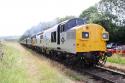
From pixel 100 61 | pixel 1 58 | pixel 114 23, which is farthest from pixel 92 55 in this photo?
pixel 114 23

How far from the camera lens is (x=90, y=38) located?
63.0 ft

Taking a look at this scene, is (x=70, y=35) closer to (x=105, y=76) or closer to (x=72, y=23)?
(x=72, y=23)

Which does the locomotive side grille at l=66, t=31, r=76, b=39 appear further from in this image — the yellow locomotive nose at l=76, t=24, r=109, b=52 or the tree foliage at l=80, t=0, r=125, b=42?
the tree foliage at l=80, t=0, r=125, b=42

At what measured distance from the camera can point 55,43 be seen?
24453 mm

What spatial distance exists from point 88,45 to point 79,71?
4.96 ft

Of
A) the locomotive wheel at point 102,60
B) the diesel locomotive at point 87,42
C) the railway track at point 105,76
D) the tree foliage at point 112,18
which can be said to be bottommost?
the railway track at point 105,76

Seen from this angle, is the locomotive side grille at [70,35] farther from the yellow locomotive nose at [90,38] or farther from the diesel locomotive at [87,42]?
the yellow locomotive nose at [90,38]

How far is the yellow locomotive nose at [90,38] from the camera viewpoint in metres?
18.8

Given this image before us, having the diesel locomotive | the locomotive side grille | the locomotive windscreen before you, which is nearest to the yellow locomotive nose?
the diesel locomotive

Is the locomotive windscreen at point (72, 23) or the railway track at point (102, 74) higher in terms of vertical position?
the locomotive windscreen at point (72, 23)

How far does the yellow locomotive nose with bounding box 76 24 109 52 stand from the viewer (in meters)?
18.8

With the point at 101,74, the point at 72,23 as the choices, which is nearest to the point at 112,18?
the point at 72,23

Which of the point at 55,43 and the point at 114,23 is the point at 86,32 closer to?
the point at 55,43

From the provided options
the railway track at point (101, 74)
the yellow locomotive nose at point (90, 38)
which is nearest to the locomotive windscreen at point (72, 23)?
the yellow locomotive nose at point (90, 38)
